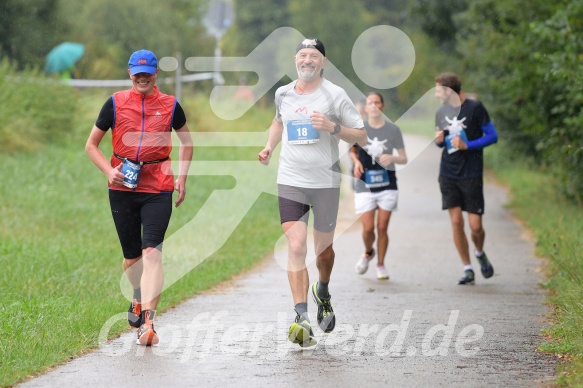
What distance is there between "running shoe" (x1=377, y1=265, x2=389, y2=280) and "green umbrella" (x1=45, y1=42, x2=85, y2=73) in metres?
18.8

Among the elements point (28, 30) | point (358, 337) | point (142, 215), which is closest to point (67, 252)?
point (142, 215)

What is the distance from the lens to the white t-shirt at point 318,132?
26.0 feet

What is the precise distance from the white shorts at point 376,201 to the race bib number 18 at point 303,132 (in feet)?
13.8

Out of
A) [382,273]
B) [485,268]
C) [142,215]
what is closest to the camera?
[142,215]

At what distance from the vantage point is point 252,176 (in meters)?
23.8

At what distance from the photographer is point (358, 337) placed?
8.07 metres

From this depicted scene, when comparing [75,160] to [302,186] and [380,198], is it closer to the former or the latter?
[380,198]

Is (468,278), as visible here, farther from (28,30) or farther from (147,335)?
(28,30)

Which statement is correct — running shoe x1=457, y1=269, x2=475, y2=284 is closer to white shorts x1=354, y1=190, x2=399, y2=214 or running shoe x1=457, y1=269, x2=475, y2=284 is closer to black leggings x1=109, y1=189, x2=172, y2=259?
white shorts x1=354, y1=190, x2=399, y2=214

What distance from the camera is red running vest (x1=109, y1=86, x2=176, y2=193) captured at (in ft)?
25.7

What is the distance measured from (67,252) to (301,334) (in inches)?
225

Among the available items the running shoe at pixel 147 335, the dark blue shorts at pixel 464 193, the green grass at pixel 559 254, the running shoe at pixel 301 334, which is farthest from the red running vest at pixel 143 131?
the dark blue shorts at pixel 464 193

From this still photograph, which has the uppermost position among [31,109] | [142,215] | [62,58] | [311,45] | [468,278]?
[62,58]

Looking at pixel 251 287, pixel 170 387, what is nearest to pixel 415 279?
pixel 251 287
